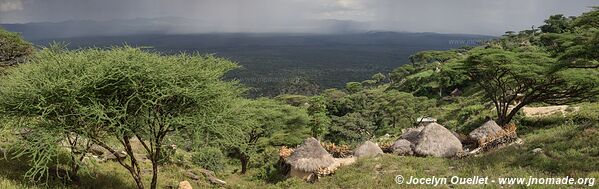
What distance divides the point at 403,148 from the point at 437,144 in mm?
1949

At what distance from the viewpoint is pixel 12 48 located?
173ft

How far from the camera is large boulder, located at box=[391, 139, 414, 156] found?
24062mm

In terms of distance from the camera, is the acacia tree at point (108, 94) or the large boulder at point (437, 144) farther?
the large boulder at point (437, 144)

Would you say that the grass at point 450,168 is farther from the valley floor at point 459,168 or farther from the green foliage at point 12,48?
the green foliage at point 12,48

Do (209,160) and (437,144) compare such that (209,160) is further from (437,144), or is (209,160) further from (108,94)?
(108,94)

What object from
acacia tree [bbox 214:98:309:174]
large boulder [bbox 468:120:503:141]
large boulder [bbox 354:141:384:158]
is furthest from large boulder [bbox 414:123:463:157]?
acacia tree [bbox 214:98:309:174]

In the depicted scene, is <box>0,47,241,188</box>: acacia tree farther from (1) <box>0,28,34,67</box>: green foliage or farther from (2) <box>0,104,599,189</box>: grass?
(1) <box>0,28,34,67</box>: green foliage

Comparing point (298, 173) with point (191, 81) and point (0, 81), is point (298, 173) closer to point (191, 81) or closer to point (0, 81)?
point (191, 81)

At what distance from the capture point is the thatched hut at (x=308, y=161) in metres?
22.7

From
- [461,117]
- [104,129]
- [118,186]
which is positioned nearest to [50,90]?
[104,129]

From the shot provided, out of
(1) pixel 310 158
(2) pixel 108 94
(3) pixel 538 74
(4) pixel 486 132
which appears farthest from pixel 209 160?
(3) pixel 538 74

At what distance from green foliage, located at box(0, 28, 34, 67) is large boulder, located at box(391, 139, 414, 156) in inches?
1857

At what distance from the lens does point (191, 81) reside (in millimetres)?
15961

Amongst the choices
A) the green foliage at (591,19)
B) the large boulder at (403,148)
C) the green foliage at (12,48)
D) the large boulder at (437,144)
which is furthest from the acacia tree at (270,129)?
the green foliage at (12,48)
